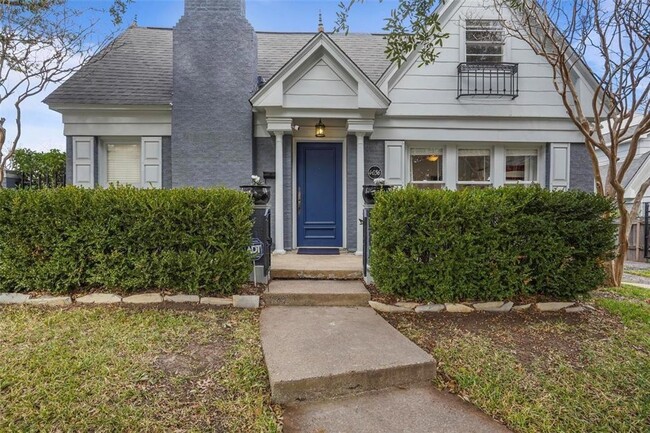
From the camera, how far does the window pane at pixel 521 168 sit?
7.61 metres

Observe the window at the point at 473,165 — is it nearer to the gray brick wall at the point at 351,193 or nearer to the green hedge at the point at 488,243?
the gray brick wall at the point at 351,193

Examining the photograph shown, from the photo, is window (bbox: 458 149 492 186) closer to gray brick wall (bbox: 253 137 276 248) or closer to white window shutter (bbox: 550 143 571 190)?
white window shutter (bbox: 550 143 571 190)

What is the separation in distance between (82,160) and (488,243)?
7.57 m

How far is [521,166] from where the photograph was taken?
7.64 m

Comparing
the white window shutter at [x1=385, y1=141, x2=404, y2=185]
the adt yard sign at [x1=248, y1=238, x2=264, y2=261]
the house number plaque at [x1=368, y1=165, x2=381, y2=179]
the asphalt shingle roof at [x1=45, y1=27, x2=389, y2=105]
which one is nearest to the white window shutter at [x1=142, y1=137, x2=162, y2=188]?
the asphalt shingle roof at [x1=45, y1=27, x2=389, y2=105]

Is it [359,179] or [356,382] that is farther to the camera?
[359,179]

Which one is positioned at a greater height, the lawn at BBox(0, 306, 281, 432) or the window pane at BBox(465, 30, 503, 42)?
the window pane at BBox(465, 30, 503, 42)

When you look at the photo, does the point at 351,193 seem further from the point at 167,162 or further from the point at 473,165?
the point at 167,162

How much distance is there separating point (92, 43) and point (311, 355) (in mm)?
7613

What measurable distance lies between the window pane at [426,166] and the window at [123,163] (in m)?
5.85

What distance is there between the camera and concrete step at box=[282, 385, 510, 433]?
89.6 inches

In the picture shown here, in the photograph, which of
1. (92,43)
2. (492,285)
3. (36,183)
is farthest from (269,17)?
(492,285)

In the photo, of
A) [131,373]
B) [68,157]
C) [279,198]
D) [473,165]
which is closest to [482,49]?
[473,165]

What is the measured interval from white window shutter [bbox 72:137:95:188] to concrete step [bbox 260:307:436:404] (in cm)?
553
